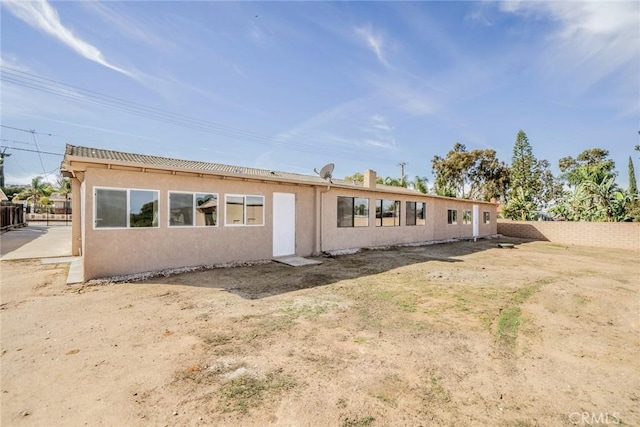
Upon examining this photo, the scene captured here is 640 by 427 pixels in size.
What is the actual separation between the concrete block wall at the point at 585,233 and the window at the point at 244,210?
824 inches

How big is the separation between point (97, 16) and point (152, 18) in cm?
190

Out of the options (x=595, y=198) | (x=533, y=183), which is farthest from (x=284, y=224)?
(x=533, y=183)

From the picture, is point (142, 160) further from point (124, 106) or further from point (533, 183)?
point (533, 183)

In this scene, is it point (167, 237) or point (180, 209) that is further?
point (180, 209)

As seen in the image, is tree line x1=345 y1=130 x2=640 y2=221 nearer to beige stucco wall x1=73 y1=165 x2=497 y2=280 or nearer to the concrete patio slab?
beige stucco wall x1=73 y1=165 x2=497 y2=280

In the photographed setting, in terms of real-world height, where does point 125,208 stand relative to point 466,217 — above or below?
above

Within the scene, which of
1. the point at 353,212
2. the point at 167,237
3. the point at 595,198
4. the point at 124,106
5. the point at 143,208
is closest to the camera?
the point at 143,208

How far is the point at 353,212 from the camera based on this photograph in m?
12.3

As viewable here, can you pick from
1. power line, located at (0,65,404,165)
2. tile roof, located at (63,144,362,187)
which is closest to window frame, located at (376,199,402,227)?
tile roof, located at (63,144,362,187)

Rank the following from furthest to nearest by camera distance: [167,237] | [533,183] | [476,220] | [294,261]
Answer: [533,183] → [476,220] → [294,261] → [167,237]

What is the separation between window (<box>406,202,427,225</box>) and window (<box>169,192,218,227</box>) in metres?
10.5

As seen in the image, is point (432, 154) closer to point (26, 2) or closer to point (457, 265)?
point (457, 265)

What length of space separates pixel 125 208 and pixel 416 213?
13.6m

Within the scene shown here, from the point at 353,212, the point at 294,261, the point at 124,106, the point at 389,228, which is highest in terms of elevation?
the point at 124,106
